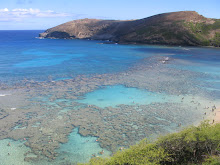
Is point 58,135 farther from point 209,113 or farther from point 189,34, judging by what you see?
point 189,34

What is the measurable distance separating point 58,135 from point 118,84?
71.7 feet

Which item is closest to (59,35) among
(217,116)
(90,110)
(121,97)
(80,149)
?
(121,97)

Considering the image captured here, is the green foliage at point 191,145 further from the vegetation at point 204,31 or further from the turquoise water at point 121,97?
the vegetation at point 204,31

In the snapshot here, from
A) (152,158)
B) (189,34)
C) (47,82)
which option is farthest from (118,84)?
(189,34)

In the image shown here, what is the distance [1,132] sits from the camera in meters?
24.0

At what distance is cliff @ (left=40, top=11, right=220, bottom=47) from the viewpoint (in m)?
118

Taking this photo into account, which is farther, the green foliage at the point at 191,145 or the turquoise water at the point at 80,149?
the turquoise water at the point at 80,149

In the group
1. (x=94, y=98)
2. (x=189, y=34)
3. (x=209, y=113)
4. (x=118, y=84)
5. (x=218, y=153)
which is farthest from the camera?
(x=189, y=34)

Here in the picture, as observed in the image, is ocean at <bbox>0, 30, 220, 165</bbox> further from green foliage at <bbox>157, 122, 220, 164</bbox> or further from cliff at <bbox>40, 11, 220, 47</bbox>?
cliff at <bbox>40, 11, 220, 47</bbox>

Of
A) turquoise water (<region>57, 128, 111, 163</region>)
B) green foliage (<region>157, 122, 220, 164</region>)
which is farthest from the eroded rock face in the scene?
green foliage (<region>157, 122, 220, 164</region>)

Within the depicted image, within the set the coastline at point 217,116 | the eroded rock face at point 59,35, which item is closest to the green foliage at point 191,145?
the coastline at point 217,116

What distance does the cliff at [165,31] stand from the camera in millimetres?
118312

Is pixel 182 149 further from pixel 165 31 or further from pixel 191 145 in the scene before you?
pixel 165 31

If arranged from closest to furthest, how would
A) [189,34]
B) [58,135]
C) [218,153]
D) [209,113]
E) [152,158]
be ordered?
[152,158] → [218,153] → [58,135] → [209,113] → [189,34]
